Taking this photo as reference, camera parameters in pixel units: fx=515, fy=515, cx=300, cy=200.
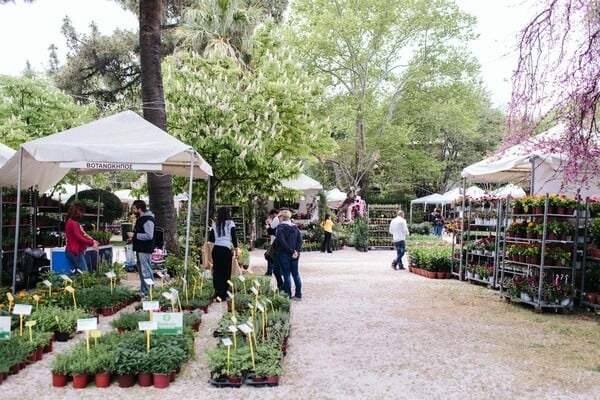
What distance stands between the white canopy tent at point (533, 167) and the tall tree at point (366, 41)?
1394cm

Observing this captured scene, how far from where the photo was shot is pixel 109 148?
24.9ft

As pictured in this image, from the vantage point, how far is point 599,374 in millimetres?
5145

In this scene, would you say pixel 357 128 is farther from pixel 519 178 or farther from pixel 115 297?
pixel 115 297

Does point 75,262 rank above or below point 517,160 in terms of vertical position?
below

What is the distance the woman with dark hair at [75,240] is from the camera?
838 centimetres

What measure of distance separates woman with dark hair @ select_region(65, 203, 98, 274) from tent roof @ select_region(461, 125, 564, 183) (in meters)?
6.69

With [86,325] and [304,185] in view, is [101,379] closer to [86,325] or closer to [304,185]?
[86,325]

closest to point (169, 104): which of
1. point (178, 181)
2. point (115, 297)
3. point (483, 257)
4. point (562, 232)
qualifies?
point (178, 181)

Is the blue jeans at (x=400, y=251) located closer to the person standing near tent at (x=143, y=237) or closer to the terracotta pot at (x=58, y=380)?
the person standing near tent at (x=143, y=237)

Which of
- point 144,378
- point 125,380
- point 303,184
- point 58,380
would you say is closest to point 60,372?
point 58,380

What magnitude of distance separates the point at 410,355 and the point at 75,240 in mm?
5734

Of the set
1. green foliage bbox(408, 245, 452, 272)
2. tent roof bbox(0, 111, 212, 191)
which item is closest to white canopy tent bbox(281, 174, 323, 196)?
green foliage bbox(408, 245, 452, 272)

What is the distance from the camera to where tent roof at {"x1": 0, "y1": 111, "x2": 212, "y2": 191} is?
7465 mm

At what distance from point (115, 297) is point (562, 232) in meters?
7.19
